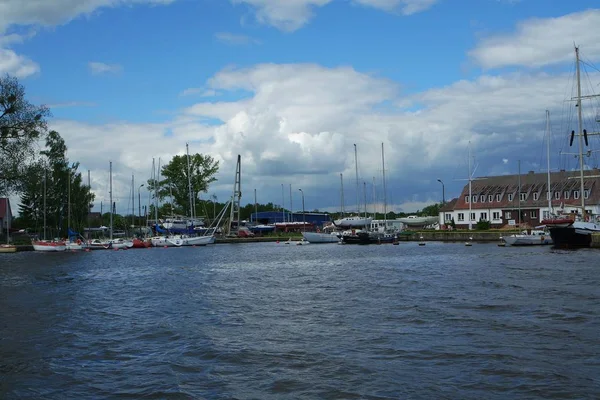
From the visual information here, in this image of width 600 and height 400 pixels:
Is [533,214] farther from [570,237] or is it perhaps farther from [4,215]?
[4,215]

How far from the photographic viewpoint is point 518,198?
9781 cm

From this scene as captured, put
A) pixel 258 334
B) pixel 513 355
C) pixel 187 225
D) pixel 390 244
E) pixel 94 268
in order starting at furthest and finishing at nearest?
pixel 187 225 < pixel 390 244 < pixel 94 268 < pixel 258 334 < pixel 513 355

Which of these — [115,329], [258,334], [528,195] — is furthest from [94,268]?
[528,195]

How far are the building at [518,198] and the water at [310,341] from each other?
6714cm

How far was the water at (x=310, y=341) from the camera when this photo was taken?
11.7 meters

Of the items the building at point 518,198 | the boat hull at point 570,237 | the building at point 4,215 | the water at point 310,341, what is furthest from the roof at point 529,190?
the building at point 4,215

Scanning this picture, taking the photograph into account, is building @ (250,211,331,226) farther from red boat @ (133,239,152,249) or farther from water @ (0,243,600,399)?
water @ (0,243,600,399)

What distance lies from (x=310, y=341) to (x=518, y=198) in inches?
3490

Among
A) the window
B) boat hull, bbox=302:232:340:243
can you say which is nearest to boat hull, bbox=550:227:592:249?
the window

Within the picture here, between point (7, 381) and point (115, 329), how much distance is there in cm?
673

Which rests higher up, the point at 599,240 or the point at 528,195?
the point at 528,195

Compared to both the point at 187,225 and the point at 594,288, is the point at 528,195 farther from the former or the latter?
the point at 594,288

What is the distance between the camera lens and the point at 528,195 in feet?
322

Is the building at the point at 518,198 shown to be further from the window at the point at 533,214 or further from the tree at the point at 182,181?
the tree at the point at 182,181
